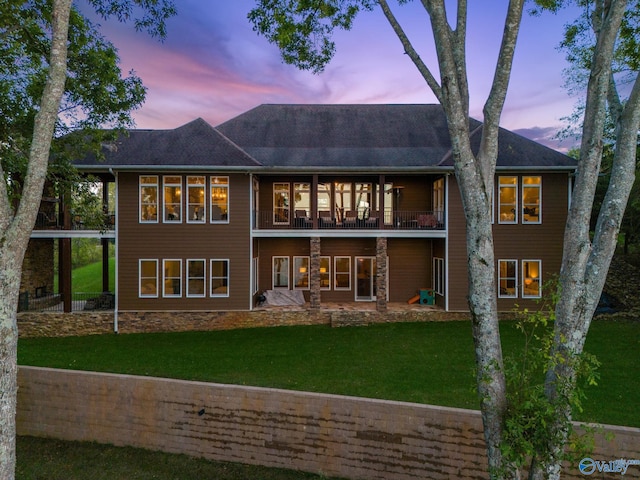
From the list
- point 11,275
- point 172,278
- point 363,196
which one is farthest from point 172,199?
point 11,275

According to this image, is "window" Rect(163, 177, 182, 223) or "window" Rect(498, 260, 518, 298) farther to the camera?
"window" Rect(498, 260, 518, 298)

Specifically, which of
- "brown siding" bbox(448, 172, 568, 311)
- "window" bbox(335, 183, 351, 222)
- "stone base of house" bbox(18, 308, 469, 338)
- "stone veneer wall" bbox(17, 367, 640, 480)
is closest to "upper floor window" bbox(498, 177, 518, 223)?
"brown siding" bbox(448, 172, 568, 311)

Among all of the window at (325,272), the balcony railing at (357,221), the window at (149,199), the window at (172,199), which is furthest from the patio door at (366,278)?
the window at (149,199)

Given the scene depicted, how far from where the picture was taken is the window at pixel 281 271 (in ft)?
53.4

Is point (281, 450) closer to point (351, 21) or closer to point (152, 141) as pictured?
point (351, 21)

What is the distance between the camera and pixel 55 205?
1555 centimetres

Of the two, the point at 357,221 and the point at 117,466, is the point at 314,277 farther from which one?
the point at 117,466

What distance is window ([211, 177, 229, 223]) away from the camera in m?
14.0

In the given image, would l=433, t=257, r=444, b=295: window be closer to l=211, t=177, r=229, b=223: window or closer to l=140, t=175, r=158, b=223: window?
l=211, t=177, r=229, b=223: window

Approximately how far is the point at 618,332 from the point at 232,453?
1193cm

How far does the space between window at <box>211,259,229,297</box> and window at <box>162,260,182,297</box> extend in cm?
120

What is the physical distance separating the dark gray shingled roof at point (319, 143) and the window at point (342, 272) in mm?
4365

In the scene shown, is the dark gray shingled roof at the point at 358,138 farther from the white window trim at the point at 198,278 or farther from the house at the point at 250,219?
the white window trim at the point at 198,278

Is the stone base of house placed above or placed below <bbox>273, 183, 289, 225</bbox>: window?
below
